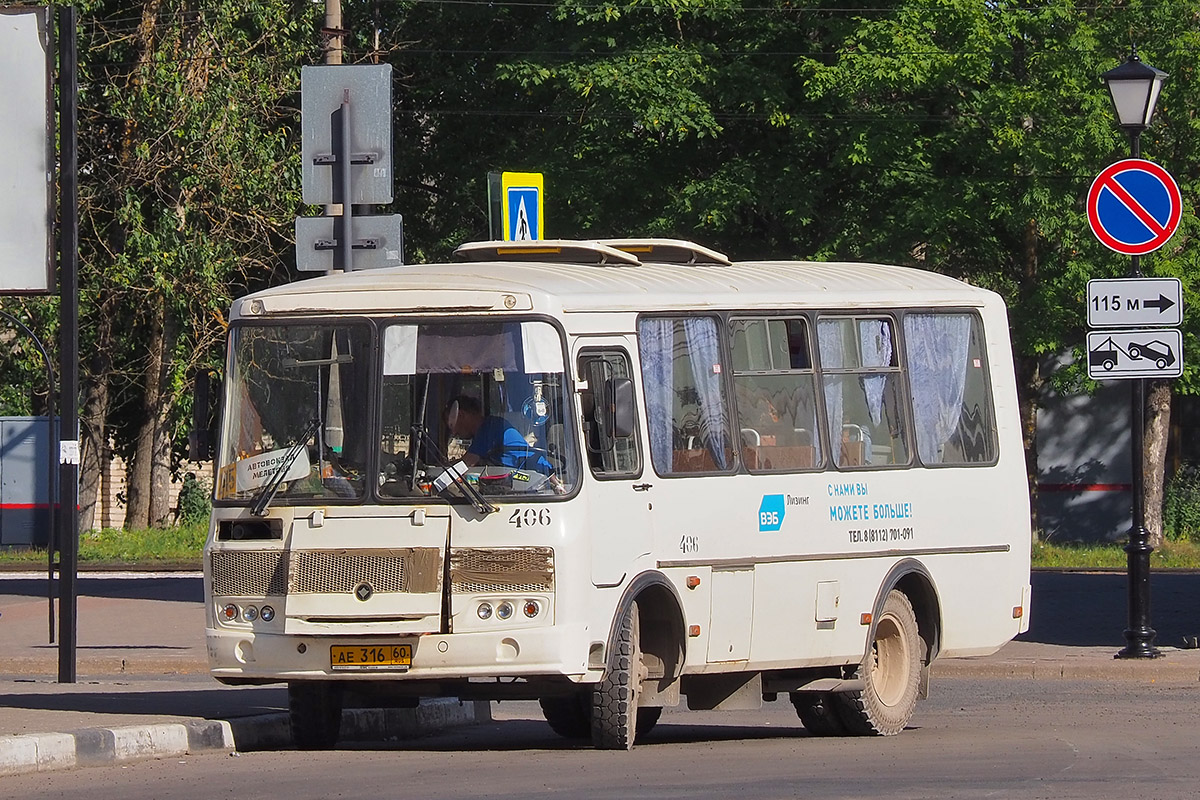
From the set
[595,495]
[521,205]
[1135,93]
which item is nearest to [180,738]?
[595,495]

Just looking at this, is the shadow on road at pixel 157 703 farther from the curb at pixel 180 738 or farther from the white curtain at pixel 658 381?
the white curtain at pixel 658 381

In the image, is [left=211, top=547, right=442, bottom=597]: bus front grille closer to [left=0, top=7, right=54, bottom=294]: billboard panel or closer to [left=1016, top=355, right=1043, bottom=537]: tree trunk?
[left=0, top=7, right=54, bottom=294]: billboard panel

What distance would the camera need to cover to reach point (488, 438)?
1118 centimetres

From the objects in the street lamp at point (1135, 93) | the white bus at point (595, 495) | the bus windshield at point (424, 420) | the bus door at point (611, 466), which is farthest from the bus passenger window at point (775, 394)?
the street lamp at point (1135, 93)

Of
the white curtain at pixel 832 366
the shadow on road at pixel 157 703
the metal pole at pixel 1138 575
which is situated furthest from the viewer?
the metal pole at pixel 1138 575

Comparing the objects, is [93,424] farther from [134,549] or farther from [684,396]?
[684,396]

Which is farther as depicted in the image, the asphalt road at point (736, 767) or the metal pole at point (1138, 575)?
the metal pole at point (1138, 575)

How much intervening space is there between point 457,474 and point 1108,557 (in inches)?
934

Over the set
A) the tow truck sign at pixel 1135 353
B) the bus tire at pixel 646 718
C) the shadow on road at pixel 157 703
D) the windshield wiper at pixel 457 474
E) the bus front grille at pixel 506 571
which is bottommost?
the bus tire at pixel 646 718

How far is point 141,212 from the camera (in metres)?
36.3

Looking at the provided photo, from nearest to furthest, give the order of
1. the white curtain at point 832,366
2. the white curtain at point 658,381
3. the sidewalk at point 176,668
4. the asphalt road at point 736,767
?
the asphalt road at point 736,767 < the sidewalk at point 176,668 < the white curtain at point 658,381 < the white curtain at point 832,366

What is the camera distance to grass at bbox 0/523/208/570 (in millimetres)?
32438

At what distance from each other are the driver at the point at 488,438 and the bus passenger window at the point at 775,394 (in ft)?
5.97

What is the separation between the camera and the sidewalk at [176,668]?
36.2ft
